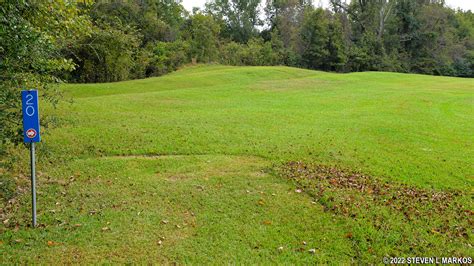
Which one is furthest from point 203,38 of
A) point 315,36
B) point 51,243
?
point 51,243

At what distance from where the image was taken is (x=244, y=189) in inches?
290

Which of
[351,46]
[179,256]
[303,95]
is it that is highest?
[351,46]

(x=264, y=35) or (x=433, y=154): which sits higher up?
(x=264, y=35)

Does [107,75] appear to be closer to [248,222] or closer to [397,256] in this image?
[248,222]

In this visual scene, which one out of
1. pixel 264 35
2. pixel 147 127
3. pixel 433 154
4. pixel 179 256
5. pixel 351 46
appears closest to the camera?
pixel 179 256

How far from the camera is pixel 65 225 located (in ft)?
18.7

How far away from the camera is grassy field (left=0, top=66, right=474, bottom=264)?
5.26 m

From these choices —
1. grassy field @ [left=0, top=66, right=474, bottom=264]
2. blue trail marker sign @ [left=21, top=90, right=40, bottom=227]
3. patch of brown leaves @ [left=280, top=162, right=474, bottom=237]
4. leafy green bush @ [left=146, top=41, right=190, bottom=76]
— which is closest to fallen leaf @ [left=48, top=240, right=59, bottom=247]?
grassy field @ [left=0, top=66, right=474, bottom=264]

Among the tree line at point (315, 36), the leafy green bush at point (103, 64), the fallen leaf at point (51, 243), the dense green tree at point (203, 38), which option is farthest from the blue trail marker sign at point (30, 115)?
the dense green tree at point (203, 38)

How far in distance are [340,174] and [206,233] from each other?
4.05 meters

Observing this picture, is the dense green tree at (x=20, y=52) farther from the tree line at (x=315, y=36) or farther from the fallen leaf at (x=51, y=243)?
the tree line at (x=315, y=36)

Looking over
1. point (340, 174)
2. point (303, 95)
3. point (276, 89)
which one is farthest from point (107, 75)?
point (340, 174)

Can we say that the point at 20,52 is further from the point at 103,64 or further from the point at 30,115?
the point at 103,64

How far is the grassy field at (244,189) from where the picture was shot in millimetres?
5262
